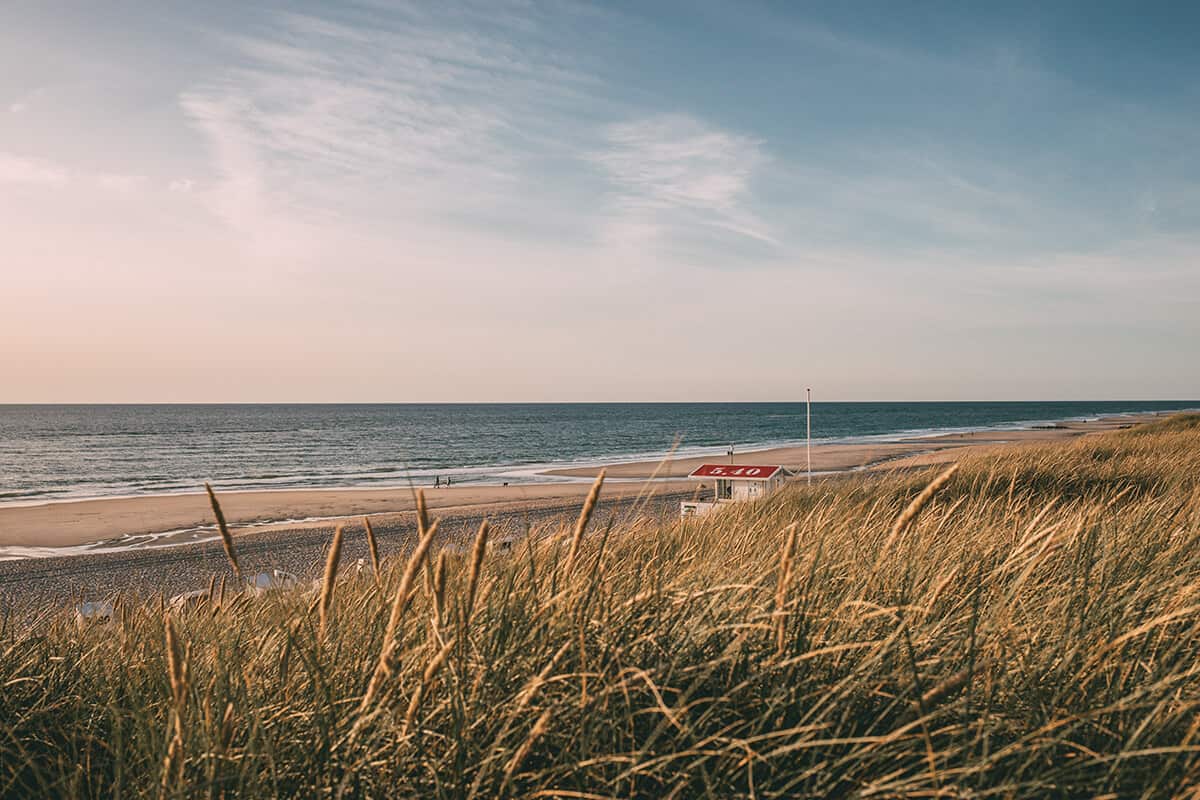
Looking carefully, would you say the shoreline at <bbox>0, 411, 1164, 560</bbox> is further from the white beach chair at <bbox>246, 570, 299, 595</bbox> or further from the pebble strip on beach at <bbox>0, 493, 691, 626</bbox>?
the white beach chair at <bbox>246, 570, 299, 595</bbox>

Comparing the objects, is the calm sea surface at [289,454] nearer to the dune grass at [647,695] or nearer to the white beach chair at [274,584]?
the white beach chair at [274,584]

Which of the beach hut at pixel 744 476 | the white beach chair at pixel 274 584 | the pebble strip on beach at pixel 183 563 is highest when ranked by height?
the white beach chair at pixel 274 584

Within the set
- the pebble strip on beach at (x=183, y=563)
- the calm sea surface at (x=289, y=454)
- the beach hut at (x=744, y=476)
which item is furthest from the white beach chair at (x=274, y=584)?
the calm sea surface at (x=289, y=454)

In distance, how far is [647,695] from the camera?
2102 mm

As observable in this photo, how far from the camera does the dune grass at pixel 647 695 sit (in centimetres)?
175

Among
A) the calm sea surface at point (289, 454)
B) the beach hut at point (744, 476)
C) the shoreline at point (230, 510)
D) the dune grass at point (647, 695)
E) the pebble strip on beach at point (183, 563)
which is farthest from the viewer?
the calm sea surface at point (289, 454)

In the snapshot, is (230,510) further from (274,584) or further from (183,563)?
(274,584)

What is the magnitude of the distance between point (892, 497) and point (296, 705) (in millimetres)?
7621


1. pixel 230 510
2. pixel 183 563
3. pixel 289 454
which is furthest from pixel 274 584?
pixel 289 454

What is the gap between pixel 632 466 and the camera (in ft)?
140

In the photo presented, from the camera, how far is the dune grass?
5.75ft

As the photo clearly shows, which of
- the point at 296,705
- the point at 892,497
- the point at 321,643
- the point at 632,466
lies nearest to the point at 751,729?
the point at 321,643

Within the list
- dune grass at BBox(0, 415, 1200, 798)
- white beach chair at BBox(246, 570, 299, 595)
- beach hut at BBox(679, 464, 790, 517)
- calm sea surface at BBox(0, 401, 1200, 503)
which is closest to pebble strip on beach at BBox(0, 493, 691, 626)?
beach hut at BBox(679, 464, 790, 517)

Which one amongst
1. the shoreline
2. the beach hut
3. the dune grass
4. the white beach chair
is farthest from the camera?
the shoreline
